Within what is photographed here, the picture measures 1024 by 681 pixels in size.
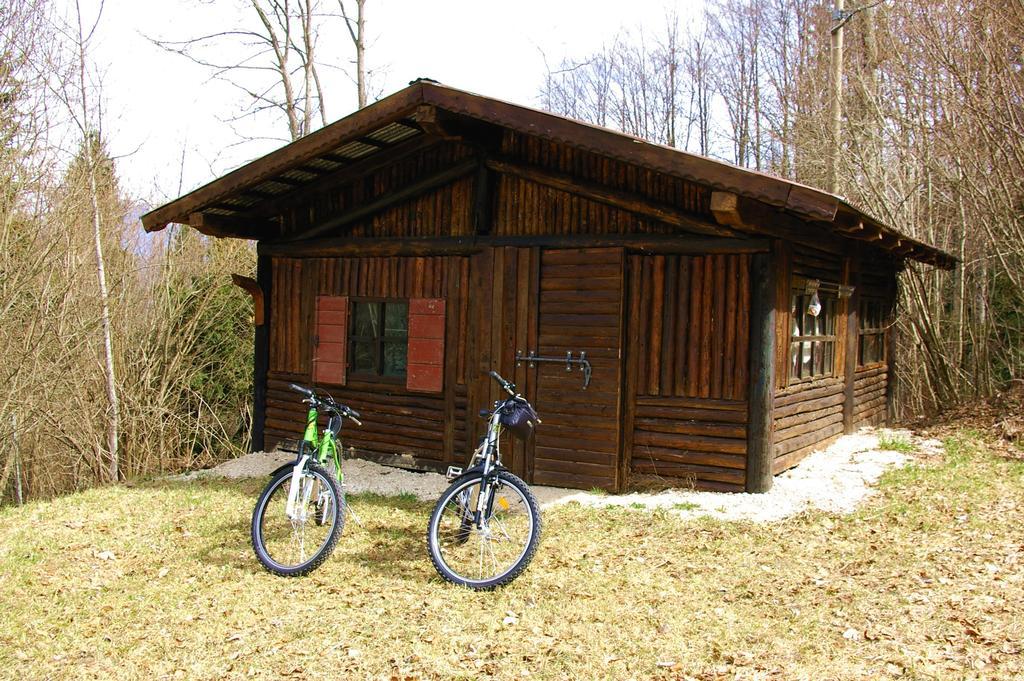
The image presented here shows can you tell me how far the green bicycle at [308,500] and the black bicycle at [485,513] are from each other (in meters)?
0.72

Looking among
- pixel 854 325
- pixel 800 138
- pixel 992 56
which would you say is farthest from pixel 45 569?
pixel 800 138

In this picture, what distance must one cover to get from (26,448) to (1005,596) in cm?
1173

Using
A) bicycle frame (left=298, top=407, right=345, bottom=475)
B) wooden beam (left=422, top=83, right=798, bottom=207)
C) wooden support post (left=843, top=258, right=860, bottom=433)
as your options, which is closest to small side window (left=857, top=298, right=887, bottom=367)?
wooden support post (left=843, top=258, right=860, bottom=433)

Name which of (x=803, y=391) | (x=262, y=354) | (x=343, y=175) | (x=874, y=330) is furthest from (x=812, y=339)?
(x=262, y=354)

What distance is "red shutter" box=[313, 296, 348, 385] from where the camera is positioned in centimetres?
922

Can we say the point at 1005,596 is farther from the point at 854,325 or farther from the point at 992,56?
the point at 992,56

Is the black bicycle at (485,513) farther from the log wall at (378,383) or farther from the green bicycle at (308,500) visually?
the log wall at (378,383)

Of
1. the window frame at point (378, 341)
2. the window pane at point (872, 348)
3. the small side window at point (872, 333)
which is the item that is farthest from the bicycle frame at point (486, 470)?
the window pane at point (872, 348)

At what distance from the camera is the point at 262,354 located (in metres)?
9.95

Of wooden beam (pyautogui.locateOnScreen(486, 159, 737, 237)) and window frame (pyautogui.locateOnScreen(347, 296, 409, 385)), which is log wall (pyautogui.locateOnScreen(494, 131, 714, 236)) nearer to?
wooden beam (pyautogui.locateOnScreen(486, 159, 737, 237))

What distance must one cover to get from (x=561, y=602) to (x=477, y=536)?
1.08 metres

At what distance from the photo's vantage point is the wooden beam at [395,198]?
8461 millimetres

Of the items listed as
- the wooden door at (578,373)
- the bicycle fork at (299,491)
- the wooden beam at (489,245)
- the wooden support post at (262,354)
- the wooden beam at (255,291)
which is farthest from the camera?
the wooden support post at (262,354)

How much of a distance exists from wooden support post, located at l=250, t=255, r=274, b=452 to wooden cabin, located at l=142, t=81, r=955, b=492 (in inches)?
1.4
